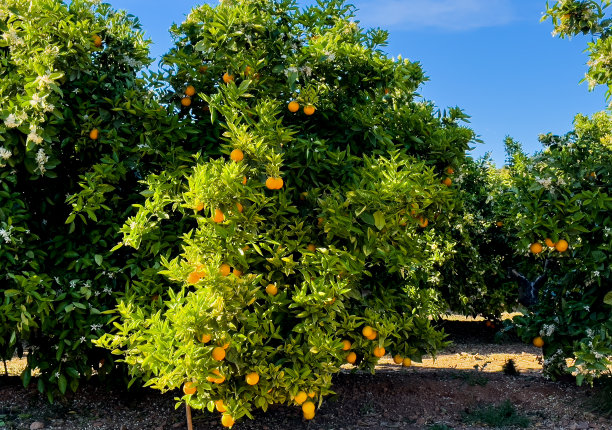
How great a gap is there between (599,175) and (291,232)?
3037 millimetres

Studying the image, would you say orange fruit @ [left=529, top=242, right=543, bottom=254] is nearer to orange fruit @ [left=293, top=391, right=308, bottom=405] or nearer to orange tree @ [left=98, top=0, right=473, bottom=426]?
orange tree @ [left=98, top=0, right=473, bottom=426]

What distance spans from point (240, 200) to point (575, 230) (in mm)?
2928

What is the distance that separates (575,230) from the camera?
4.79 meters

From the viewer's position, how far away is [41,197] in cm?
499

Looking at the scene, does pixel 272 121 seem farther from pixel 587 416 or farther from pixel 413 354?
pixel 587 416

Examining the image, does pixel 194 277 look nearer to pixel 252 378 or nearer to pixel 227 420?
pixel 252 378

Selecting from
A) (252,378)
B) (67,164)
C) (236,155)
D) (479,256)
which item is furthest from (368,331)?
(479,256)

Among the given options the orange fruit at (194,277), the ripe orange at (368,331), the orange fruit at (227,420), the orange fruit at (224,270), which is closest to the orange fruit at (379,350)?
the ripe orange at (368,331)

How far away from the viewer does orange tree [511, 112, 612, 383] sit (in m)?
4.75

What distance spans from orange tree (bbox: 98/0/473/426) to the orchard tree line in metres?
0.02

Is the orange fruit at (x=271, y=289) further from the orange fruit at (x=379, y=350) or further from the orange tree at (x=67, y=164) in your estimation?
the orange tree at (x=67, y=164)

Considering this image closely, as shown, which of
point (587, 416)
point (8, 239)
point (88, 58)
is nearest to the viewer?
point (8, 239)

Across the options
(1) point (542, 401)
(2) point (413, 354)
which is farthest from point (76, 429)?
(1) point (542, 401)

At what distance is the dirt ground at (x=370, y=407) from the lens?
5125 mm
